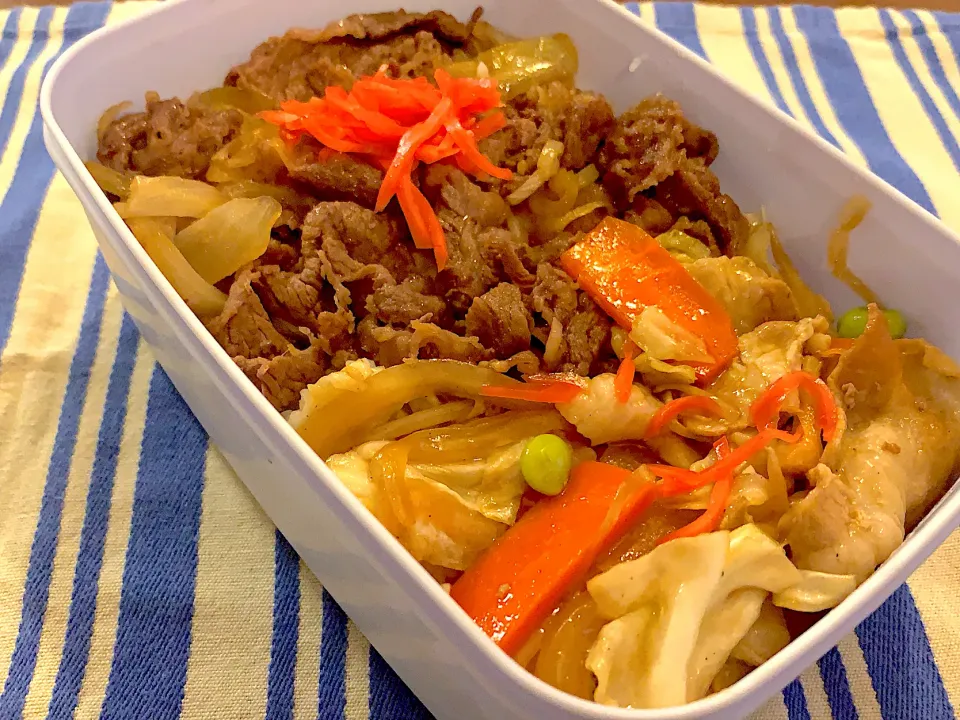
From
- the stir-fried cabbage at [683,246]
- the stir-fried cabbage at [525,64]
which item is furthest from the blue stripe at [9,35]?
the stir-fried cabbage at [683,246]

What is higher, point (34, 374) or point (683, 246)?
point (683, 246)

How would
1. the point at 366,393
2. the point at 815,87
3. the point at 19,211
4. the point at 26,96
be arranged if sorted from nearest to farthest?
the point at 366,393
the point at 19,211
the point at 26,96
the point at 815,87

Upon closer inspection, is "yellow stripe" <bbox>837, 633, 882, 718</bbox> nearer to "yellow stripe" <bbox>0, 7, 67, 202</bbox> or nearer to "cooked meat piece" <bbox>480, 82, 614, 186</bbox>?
"cooked meat piece" <bbox>480, 82, 614, 186</bbox>

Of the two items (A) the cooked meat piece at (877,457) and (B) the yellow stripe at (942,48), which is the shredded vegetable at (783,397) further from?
(B) the yellow stripe at (942,48)

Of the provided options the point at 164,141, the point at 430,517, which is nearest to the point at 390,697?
the point at 430,517

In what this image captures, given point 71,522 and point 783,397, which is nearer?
point 783,397

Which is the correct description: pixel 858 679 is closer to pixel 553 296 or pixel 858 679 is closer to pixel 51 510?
pixel 553 296

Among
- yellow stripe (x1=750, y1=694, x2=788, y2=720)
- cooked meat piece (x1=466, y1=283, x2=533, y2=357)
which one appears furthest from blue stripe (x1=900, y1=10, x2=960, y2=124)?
yellow stripe (x1=750, y1=694, x2=788, y2=720)

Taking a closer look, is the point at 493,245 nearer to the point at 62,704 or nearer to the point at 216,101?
the point at 216,101
